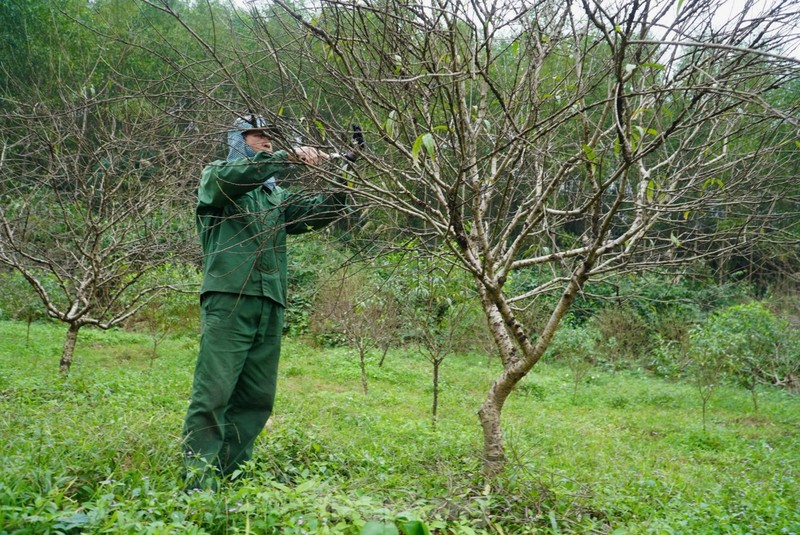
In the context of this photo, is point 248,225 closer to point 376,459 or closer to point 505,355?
point 505,355

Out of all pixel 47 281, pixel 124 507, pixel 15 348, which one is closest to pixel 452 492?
pixel 124 507

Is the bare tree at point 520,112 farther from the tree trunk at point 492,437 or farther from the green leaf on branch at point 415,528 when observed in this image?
the green leaf on branch at point 415,528

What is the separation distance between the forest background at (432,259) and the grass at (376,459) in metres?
0.02

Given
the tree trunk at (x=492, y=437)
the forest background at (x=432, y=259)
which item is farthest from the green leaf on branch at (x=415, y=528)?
the tree trunk at (x=492, y=437)

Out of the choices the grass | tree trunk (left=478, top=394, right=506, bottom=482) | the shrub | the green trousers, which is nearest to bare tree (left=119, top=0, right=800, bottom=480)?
tree trunk (left=478, top=394, right=506, bottom=482)

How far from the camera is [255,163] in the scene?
256 centimetres

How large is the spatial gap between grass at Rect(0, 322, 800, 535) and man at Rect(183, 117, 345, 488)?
19 centimetres

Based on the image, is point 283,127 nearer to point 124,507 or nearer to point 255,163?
point 255,163

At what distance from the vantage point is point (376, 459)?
3.81 m

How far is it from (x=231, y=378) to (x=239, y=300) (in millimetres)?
405

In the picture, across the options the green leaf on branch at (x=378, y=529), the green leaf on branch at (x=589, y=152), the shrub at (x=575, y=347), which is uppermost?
the green leaf on branch at (x=589, y=152)

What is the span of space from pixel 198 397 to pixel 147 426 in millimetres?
521

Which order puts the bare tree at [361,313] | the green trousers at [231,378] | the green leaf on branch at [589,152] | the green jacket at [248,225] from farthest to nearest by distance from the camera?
the bare tree at [361,313]
the green trousers at [231,378]
the green jacket at [248,225]
the green leaf on branch at [589,152]

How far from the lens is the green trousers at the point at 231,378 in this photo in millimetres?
3002
